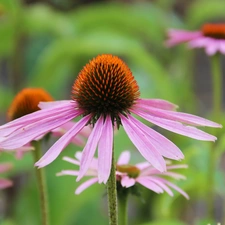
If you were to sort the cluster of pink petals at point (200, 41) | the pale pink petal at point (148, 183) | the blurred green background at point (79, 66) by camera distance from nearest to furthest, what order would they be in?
the pale pink petal at point (148, 183), the cluster of pink petals at point (200, 41), the blurred green background at point (79, 66)

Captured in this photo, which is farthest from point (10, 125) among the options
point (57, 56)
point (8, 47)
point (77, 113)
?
point (8, 47)

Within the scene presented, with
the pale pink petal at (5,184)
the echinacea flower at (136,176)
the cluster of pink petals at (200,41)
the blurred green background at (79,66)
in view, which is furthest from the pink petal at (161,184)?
the blurred green background at (79,66)

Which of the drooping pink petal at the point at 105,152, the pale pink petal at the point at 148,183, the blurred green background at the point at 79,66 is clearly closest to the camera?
the drooping pink petal at the point at 105,152

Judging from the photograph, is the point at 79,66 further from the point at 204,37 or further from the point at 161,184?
the point at 161,184

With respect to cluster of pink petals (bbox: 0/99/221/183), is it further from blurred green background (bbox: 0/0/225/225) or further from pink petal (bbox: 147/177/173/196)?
blurred green background (bbox: 0/0/225/225)

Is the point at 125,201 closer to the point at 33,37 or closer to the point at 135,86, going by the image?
the point at 135,86

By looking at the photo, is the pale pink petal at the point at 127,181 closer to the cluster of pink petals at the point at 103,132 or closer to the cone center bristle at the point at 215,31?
the cluster of pink petals at the point at 103,132

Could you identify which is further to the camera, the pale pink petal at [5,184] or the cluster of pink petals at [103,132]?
the pale pink petal at [5,184]
